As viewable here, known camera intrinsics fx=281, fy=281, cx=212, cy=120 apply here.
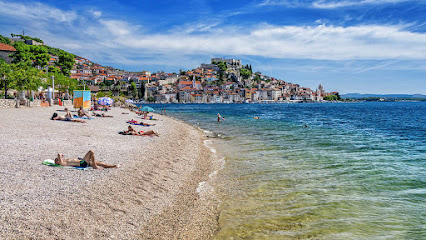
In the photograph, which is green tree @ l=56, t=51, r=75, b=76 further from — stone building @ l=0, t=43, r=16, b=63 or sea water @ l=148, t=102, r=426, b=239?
sea water @ l=148, t=102, r=426, b=239

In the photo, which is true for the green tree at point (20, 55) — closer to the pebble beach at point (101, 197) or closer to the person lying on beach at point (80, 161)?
the pebble beach at point (101, 197)

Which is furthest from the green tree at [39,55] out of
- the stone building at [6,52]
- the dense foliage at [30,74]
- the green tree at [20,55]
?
the stone building at [6,52]

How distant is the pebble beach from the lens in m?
5.48

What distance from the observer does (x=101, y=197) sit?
23.0ft

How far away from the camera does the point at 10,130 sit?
47.4 feet

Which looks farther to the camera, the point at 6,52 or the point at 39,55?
the point at 39,55

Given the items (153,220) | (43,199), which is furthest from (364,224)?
(43,199)

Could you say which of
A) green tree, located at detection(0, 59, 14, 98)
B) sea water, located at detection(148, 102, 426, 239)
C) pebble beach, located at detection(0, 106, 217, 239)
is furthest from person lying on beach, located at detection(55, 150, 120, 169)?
green tree, located at detection(0, 59, 14, 98)

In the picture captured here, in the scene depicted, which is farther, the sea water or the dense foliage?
the dense foliage

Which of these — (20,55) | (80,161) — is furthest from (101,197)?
(20,55)

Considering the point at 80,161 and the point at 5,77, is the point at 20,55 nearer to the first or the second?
the point at 5,77

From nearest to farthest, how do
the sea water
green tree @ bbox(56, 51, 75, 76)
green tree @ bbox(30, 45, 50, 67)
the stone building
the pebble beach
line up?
1. the pebble beach
2. the sea water
3. the stone building
4. green tree @ bbox(30, 45, 50, 67)
5. green tree @ bbox(56, 51, 75, 76)

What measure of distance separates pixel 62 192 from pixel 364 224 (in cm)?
741

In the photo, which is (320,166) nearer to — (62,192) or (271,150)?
(271,150)
